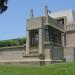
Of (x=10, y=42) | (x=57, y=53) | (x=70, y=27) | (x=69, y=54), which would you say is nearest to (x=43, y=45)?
(x=57, y=53)

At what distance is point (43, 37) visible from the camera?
3550 cm

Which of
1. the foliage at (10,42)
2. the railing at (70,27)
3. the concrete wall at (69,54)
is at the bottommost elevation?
the concrete wall at (69,54)

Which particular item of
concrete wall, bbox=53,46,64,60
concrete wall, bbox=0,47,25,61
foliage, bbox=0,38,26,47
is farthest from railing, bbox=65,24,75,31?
concrete wall, bbox=0,47,25,61

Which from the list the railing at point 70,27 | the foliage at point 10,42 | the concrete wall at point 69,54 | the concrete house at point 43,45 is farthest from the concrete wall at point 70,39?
the foliage at point 10,42

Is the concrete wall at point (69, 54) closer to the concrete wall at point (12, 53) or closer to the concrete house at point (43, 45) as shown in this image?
the concrete house at point (43, 45)

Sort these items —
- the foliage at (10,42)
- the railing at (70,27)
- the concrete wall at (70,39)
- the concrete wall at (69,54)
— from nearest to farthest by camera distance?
the concrete wall at (69,54) < the concrete wall at (70,39) < the railing at (70,27) < the foliage at (10,42)

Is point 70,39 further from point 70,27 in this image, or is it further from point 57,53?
point 57,53

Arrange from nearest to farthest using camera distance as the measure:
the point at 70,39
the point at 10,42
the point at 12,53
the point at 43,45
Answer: the point at 43,45, the point at 12,53, the point at 70,39, the point at 10,42

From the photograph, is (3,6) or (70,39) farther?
(70,39)

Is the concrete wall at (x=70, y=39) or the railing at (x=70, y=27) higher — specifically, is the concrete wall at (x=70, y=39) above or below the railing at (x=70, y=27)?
below

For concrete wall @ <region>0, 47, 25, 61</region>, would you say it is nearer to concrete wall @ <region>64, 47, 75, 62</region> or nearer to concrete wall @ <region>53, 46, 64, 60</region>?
concrete wall @ <region>53, 46, 64, 60</region>

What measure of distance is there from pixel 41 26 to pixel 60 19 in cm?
1099

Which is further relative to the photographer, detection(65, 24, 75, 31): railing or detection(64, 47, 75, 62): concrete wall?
detection(65, 24, 75, 31): railing

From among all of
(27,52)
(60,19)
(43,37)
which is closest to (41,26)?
(43,37)
